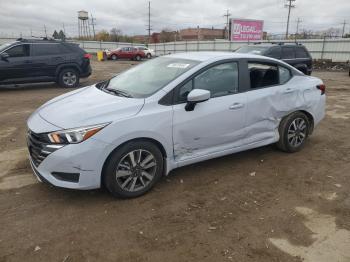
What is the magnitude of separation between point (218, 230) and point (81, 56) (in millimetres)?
11119

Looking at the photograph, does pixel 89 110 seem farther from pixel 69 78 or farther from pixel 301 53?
pixel 301 53

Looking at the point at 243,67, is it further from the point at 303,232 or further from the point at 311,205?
the point at 303,232

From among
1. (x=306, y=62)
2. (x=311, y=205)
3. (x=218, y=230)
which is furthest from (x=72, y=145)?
(x=306, y=62)

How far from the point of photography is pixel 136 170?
3.77 meters

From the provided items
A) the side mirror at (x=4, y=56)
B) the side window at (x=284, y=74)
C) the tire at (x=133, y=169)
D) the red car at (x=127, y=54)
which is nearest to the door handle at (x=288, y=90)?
the side window at (x=284, y=74)

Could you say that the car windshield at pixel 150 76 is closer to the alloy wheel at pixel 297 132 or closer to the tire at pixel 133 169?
the tire at pixel 133 169

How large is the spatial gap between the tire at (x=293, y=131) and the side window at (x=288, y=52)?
817cm

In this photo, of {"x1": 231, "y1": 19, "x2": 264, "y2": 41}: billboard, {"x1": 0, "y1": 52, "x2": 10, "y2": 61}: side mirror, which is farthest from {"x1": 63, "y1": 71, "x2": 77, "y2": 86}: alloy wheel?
{"x1": 231, "y1": 19, "x2": 264, "y2": 41}: billboard

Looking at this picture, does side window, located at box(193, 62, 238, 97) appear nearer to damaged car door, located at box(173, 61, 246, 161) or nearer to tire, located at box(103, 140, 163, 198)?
damaged car door, located at box(173, 61, 246, 161)

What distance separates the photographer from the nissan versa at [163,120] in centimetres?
349

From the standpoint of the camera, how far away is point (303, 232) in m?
3.27

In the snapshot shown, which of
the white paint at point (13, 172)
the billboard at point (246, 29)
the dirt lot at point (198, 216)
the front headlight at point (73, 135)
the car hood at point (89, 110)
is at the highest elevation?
Result: the billboard at point (246, 29)

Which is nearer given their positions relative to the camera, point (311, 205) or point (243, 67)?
point (311, 205)

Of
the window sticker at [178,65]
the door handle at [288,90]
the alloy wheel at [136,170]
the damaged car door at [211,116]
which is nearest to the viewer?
the alloy wheel at [136,170]
